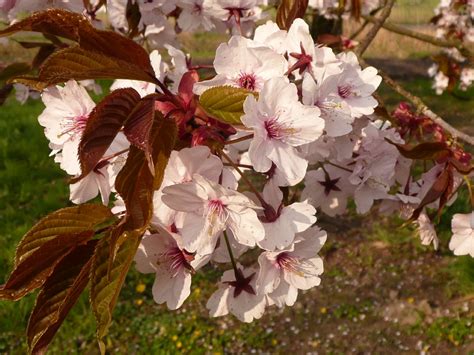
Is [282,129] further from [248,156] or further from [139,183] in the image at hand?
[139,183]

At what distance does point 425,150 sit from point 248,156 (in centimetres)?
38

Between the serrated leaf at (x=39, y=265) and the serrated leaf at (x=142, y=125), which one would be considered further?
the serrated leaf at (x=39, y=265)

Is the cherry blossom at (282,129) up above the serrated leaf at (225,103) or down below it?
below

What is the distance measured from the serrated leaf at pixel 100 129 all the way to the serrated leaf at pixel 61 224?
5.3 inches

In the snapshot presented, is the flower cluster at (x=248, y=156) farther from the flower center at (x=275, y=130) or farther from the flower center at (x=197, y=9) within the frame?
the flower center at (x=197, y=9)

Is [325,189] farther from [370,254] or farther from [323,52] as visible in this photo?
[370,254]

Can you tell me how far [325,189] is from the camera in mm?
1244

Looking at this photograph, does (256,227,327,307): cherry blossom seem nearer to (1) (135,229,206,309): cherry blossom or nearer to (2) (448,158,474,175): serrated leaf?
(1) (135,229,206,309): cherry blossom

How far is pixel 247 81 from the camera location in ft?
2.69

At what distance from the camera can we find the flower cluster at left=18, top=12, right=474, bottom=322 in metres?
0.72

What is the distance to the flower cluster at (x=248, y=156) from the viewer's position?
72 cm

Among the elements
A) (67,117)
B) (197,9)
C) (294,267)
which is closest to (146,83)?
(67,117)

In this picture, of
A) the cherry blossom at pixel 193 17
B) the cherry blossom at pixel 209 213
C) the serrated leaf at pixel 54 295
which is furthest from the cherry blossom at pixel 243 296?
the cherry blossom at pixel 193 17

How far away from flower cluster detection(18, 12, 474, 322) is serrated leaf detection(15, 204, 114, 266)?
0.05 meters
